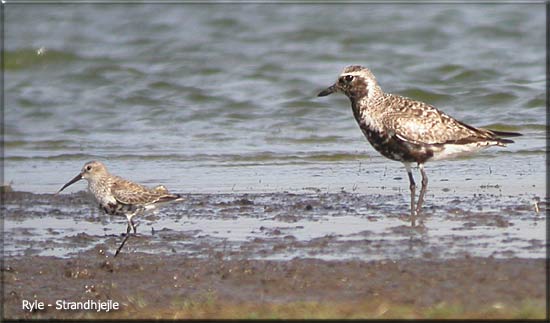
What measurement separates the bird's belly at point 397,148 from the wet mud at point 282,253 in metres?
0.49

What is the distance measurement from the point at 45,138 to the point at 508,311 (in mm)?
10669

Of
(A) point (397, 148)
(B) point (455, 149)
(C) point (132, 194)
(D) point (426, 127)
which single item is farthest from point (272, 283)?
(B) point (455, 149)

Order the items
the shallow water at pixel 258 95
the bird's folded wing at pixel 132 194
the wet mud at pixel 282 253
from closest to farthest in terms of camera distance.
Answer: the wet mud at pixel 282 253 < the bird's folded wing at pixel 132 194 < the shallow water at pixel 258 95

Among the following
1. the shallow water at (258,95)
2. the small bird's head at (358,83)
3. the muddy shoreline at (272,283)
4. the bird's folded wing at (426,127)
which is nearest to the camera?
the muddy shoreline at (272,283)

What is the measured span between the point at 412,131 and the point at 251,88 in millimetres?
8361

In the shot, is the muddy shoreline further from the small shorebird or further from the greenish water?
the greenish water

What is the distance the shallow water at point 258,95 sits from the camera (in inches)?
468

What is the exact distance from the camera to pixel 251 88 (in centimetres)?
1836

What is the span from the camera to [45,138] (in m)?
15.8

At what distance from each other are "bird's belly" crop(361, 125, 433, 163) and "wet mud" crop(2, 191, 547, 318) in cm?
49

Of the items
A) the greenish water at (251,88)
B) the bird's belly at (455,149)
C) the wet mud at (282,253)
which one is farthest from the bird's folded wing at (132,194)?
the bird's belly at (455,149)

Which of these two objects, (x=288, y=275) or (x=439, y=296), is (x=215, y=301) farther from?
(x=439, y=296)

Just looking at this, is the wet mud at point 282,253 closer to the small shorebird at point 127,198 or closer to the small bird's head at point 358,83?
the small shorebird at point 127,198

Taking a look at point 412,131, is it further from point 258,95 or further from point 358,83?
point 258,95
